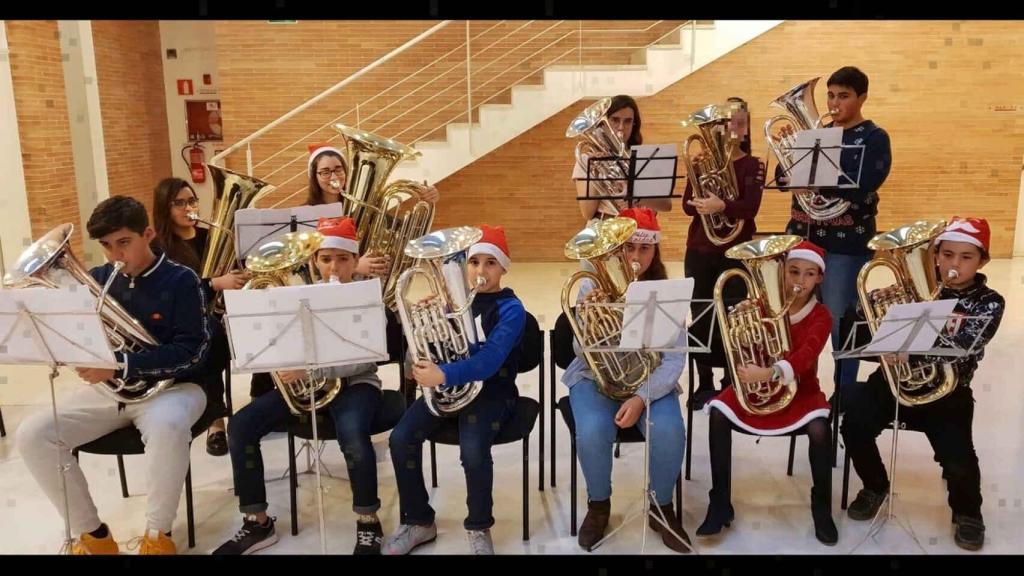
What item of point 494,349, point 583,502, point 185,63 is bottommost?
point 583,502

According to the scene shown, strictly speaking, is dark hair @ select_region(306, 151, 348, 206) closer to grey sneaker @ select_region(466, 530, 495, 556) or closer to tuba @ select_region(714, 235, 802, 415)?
grey sneaker @ select_region(466, 530, 495, 556)

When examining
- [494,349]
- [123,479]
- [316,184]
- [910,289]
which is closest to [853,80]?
[910,289]

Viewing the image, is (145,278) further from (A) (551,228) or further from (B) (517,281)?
(A) (551,228)

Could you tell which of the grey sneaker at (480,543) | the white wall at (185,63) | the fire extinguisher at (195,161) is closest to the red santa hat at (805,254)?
the grey sneaker at (480,543)

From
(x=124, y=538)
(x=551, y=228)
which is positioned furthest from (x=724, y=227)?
(x=551, y=228)

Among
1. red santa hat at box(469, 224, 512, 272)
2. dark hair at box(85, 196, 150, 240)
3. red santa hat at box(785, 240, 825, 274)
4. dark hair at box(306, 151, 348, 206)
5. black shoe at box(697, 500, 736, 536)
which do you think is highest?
dark hair at box(306, 151, 348, 206)

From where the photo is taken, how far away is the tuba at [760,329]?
2.71 meters

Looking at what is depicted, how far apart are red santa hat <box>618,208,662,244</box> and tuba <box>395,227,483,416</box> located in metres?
0.61

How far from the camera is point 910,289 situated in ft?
8.77

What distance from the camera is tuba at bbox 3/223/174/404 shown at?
7.91ft

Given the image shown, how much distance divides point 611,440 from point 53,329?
1791 millimetres

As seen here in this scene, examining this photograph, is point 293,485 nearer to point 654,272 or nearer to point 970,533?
point 654,272

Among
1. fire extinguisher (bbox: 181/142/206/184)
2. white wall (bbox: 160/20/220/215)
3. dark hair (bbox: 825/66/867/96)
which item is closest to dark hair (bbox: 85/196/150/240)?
dark hair (bbox: 825/66/867/96)

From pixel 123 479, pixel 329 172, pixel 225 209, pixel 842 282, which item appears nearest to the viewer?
pixel 123 479
